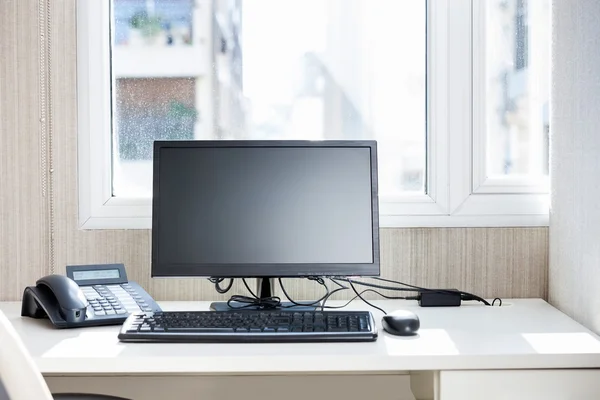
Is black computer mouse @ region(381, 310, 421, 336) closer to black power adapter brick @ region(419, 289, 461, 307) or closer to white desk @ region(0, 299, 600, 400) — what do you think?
white desk @ region(0, 299, 600, 400)

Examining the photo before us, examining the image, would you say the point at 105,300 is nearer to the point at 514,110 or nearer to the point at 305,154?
the point at 305,154

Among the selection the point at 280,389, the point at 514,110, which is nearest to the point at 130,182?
the point at 280,389

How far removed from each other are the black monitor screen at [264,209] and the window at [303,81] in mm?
260

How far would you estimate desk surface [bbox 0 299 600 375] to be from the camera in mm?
1146

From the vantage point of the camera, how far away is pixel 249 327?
1.27 metres

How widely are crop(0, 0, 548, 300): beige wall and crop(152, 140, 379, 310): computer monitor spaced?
23cm

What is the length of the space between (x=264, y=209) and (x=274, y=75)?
463mm

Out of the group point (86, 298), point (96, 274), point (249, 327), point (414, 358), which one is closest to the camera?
point (414, 358)

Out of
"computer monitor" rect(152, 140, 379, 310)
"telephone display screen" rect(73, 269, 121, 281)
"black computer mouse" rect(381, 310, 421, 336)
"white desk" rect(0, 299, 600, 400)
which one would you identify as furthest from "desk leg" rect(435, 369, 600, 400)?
"telephone display screen" rect(73, 269, 121, 281)

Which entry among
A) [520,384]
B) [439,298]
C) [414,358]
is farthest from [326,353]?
[439,298]

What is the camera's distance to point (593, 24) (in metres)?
1.35

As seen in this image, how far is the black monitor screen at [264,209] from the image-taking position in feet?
4.92

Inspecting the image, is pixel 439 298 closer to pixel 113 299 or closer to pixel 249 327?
pixel 249 327

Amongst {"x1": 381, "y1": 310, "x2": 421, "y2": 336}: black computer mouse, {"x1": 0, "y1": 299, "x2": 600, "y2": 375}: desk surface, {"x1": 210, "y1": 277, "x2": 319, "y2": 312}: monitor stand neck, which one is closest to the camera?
{"x1": 0, "y1": 299, "x2": 600, "y2": 375}: desk surface
